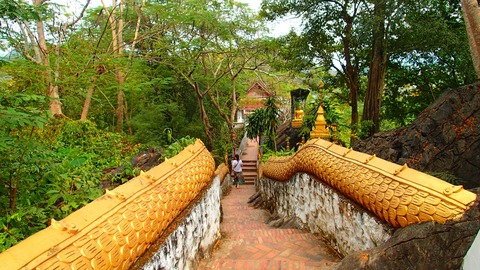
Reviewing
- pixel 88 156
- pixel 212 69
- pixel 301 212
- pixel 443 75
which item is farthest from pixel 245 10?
pixel 301 212

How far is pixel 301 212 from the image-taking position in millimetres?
5660

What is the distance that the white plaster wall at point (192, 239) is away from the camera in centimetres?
261

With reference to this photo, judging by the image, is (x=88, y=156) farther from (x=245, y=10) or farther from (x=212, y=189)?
(x=245, y=10)

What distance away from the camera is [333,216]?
407cm

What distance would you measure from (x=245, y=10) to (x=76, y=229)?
1563 centimetres

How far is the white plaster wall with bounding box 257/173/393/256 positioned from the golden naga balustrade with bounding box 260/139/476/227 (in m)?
0.14

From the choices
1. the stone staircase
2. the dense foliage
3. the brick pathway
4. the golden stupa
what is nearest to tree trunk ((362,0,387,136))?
the golden stupa

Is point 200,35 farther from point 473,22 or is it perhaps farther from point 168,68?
point 473,22

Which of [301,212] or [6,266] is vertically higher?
[6,266]

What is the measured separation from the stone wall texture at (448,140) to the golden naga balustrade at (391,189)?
11.5 ft

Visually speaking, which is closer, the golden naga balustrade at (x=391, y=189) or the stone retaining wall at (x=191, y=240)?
the golden naga balustrade at (x=391, y=189)

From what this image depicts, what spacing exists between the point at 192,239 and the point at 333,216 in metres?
1.74

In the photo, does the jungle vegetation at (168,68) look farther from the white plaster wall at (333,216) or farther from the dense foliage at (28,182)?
the white plaster wall at (333,216)

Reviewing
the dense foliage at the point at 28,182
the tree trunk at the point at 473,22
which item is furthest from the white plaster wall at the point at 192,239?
the tree trunk at the point at 473,22
